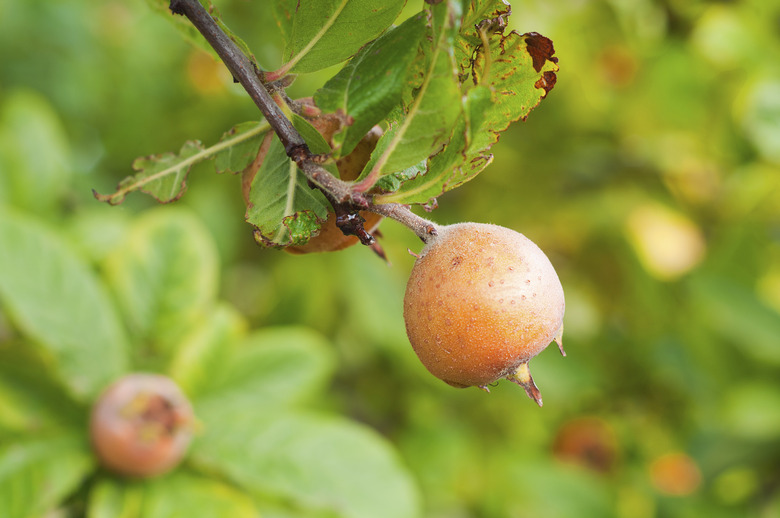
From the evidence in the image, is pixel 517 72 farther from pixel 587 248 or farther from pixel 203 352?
pixel 587 248

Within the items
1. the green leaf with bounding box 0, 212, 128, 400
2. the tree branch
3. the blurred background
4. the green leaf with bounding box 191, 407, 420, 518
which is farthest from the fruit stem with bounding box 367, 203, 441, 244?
the blurred background

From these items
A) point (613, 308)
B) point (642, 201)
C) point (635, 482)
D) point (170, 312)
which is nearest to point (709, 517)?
point (635, 482)

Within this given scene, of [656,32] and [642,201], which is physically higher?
[656,32]

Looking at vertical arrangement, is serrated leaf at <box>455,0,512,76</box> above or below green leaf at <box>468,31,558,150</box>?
above

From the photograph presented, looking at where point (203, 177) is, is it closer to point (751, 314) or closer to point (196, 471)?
point (196, 471)

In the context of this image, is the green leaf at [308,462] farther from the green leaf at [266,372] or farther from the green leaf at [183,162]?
the green leaf at [183,162]

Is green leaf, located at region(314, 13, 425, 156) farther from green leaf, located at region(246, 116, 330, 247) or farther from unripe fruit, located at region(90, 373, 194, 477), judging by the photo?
unripe fruit, located at region(90, 373, 194, 477)
